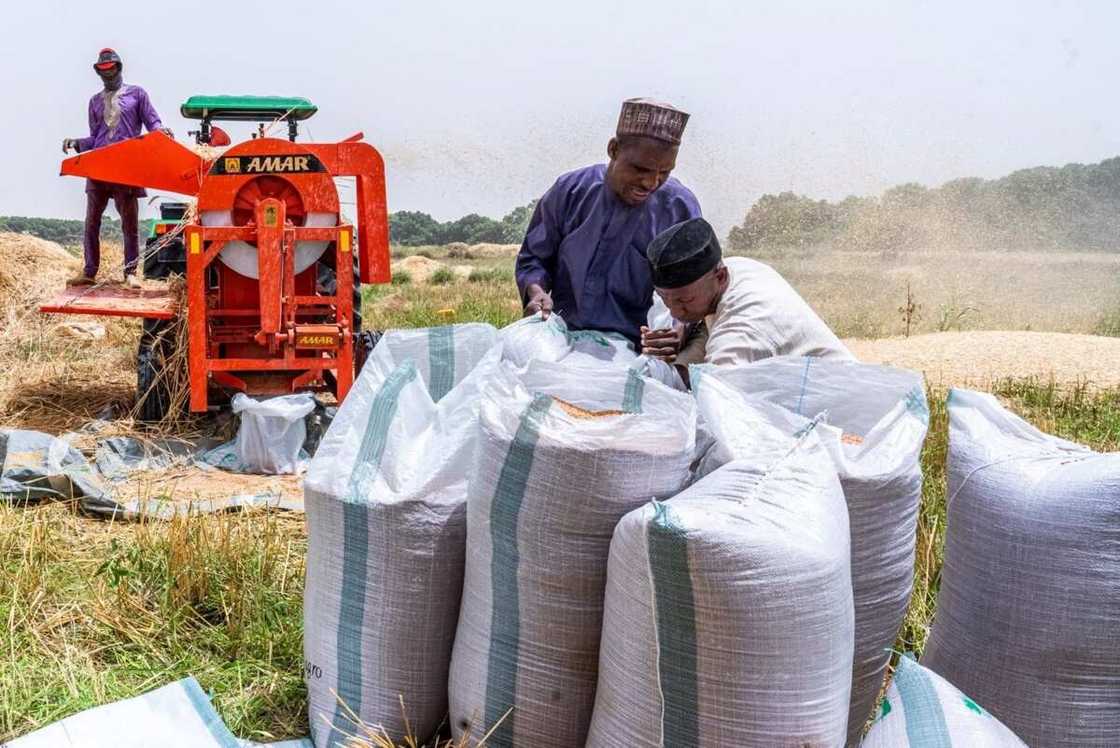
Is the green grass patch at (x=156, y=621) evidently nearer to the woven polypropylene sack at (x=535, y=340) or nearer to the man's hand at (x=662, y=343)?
the woven polypropylene sack at (x=535, y=340)

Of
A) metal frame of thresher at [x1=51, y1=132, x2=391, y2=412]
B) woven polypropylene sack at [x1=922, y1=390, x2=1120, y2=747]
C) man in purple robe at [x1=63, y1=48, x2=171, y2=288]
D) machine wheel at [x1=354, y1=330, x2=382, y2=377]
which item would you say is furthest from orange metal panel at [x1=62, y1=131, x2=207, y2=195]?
woven polypropylene sack at [x1=922, y1=390, x2=1120, y2=747]

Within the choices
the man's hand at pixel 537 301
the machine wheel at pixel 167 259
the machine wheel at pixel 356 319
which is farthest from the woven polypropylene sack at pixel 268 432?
the man's hand at pixel 537 301

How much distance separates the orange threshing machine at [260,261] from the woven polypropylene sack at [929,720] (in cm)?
381

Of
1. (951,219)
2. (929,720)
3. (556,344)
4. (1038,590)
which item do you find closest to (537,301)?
(556,344)

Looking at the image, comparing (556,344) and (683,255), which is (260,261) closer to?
(556,344)

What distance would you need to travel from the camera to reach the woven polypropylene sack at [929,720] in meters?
2.11

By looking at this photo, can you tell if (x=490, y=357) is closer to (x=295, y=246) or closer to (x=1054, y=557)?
(x=1054, y=557)

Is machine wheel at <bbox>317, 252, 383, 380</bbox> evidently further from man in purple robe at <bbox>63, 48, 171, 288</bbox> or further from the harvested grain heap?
the harvested grain heap

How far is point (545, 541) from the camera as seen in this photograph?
83.4 inches

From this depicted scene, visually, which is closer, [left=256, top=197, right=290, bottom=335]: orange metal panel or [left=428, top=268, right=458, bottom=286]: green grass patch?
[left=256, top=197, right=290, bottom=335]: orange metal panel

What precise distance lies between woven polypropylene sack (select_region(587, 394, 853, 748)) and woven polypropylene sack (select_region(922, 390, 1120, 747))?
513 millimetres

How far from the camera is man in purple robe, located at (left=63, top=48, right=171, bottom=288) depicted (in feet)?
26.5

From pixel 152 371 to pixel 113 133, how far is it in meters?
3.07

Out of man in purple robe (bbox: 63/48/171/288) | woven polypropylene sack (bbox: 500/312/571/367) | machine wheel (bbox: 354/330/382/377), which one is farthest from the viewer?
man in purple robe (bbox: 63/48/171/288)
